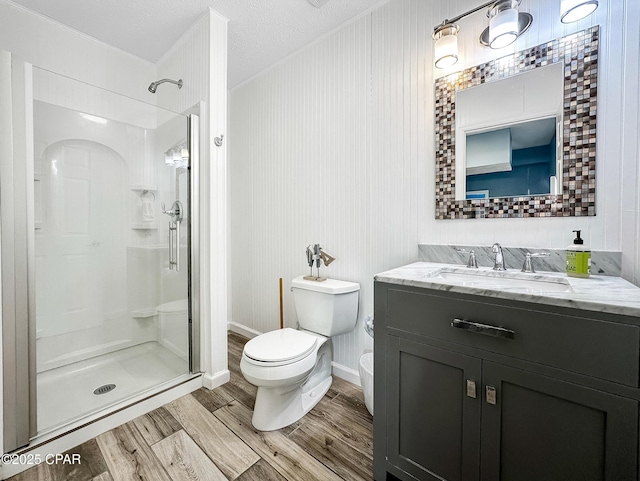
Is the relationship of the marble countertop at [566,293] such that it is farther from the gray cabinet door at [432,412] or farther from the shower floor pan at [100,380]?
the shower floor pan at [100,380]

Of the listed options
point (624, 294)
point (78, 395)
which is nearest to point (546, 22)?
point (624, 294)

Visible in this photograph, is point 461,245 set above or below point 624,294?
above

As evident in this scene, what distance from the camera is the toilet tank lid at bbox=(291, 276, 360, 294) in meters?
1.77

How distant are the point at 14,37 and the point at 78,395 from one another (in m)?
2.40

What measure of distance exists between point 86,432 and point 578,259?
2.43m

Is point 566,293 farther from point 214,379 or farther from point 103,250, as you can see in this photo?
point 103,250

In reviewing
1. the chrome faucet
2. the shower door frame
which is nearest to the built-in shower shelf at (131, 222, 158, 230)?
the shower door frame

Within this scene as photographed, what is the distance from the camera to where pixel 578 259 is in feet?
3.70

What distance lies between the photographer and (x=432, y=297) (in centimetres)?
102

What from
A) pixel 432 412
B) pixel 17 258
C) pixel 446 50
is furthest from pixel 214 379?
pixel 446 50

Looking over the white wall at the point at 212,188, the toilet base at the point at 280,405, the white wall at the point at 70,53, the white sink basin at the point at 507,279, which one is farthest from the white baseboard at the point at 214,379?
the white wall at the point at 70,53

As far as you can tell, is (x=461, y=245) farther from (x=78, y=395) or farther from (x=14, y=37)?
(x=14, y=37)

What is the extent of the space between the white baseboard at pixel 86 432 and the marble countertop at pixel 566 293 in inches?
61.4

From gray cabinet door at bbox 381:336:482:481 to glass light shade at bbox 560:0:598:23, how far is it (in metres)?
1.42
